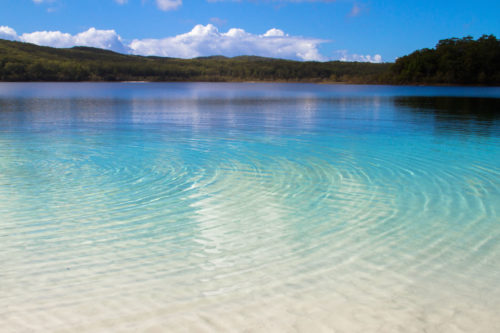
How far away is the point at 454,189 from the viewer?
28.4ft

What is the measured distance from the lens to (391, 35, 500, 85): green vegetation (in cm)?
12581

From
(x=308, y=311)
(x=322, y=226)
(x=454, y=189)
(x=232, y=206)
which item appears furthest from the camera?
(x=454, y=189)

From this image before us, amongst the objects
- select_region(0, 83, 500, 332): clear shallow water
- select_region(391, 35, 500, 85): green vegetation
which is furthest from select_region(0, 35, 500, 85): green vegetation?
select_region(0, 83, 500, 332): clear shallow water

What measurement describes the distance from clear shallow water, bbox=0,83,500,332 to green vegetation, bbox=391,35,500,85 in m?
130

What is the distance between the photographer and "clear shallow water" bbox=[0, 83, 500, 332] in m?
3.88

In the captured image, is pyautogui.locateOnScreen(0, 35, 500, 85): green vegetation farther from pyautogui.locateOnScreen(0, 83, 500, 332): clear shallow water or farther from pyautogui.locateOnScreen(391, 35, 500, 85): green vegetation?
pyautogui.locateOnScreen(0, 83, 500, 332): clear shallow water

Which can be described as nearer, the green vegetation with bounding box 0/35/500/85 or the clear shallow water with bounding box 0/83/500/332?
the clear shallow water with bounding box 0/83/500/332

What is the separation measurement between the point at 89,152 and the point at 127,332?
979cm

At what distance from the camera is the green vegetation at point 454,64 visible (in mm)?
125812

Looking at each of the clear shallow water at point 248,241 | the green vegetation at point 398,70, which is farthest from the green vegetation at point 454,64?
the clear shallow water at point 248,241

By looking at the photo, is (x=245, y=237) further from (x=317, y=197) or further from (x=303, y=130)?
(x=303, y=130)

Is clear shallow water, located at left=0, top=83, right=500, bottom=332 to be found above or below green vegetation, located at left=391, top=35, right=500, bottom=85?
below

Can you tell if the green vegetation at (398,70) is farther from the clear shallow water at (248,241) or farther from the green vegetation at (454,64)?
the clear shallow water at (248,241)

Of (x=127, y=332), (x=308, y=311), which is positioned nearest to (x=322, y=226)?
(x=308, y=311)
